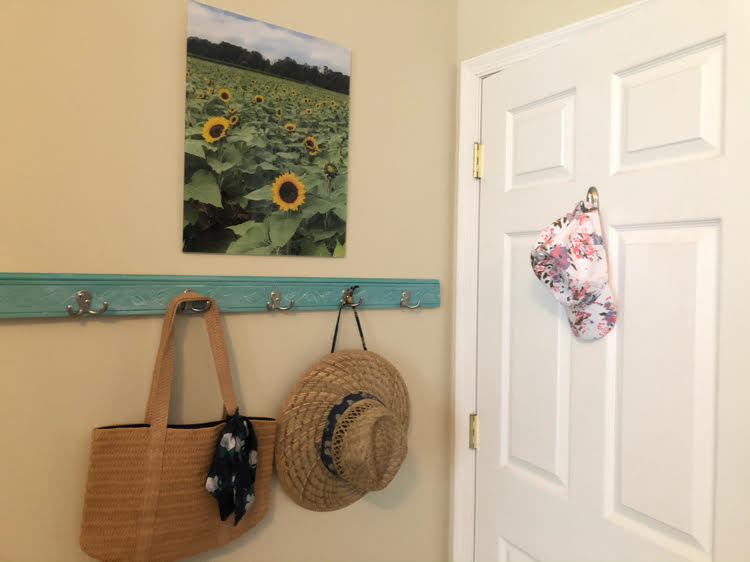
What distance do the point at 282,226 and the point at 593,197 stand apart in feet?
2.36

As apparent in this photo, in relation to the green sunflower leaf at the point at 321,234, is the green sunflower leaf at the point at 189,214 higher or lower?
higher

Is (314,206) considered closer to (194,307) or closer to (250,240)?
(250,240)

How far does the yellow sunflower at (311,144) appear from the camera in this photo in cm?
115

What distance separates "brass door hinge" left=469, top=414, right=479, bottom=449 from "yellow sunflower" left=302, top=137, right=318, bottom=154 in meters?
0.86

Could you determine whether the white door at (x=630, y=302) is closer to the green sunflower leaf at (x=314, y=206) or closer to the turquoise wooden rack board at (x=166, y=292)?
the turquoise wooden rack board at (x=166, y=292)

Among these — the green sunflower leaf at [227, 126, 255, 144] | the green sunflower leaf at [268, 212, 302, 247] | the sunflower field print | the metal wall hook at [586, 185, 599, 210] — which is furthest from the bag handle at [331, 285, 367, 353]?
the metal wall hook at [586, 185, 599, 210]

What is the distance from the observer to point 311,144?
1161mm

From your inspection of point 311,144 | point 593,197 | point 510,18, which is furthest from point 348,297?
point 510,18

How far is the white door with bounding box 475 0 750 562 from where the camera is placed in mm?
846

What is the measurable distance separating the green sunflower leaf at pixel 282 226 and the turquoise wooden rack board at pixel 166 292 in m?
0.10

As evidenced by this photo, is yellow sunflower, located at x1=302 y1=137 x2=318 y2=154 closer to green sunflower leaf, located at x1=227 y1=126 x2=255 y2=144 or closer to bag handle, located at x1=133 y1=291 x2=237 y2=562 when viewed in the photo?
green sunflower leaf, located at x1=227 y1=126 x2=255 y2=144

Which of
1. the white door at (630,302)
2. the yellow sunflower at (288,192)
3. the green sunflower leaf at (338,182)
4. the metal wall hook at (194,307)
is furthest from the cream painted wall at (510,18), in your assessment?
the metal wall hook at (194,307)

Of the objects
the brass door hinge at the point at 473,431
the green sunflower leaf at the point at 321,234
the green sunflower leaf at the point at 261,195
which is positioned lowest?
the brass door hinge at the point at 473,431

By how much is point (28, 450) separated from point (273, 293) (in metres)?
0.55
